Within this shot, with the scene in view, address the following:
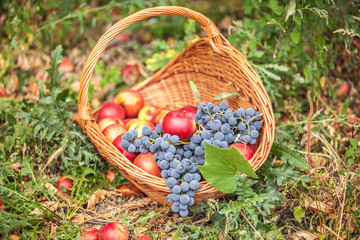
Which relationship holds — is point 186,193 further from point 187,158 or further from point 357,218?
point 357,218

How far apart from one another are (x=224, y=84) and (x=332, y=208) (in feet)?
3.67

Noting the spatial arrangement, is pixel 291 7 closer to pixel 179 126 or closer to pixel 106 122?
pixel 179 126

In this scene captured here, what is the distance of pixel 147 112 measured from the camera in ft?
8.81

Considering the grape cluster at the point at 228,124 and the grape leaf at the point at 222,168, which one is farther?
the grape cluster at the point at 228,124

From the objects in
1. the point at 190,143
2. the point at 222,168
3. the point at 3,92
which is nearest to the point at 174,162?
the point at 190,143

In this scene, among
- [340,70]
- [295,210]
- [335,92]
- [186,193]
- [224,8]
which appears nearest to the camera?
[186,193]

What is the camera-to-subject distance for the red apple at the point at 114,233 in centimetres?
175

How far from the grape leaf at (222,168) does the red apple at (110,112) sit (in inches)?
48.7

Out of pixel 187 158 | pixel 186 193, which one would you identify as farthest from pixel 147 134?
pixel 186 193

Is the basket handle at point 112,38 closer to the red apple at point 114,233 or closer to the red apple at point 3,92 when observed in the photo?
the red apple at point 114,233

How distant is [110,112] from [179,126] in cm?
91

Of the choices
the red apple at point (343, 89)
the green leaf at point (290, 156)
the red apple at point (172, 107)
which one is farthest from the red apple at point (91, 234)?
the red apple at point (343, 89)

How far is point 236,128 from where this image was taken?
2045 millimetres

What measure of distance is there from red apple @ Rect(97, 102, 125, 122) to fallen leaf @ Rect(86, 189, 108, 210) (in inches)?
26.4
